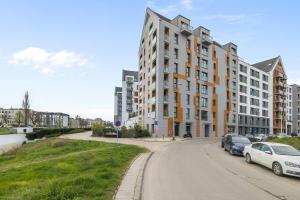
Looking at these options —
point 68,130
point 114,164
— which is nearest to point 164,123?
point 68,130

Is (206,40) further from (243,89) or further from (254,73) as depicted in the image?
(254,73)

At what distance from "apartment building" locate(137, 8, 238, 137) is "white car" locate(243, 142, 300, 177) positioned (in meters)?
34.7

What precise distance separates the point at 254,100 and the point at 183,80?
3319 cm

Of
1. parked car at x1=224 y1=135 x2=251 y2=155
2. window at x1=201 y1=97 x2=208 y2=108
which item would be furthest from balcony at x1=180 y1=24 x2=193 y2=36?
parked car at x1=224 y1=135 x2=251 y2=155

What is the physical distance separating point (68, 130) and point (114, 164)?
2263 inches

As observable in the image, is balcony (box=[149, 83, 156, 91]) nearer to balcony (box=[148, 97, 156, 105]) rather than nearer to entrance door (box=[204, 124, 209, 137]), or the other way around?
balcony (box=[148, 97, 156, 105])

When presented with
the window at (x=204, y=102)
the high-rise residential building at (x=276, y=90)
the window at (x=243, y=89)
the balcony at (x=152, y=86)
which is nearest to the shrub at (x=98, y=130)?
the balcony at (x=152, y=86)

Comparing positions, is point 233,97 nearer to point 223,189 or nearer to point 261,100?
point 261,100

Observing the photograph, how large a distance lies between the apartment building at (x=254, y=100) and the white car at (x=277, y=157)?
60.3 metres

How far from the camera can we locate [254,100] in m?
84.9

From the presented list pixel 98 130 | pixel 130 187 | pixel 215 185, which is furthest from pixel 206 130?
pixel 130 187

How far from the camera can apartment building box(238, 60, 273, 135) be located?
7888 cm

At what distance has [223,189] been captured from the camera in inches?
422

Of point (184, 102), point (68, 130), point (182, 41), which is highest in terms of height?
point (182, 41)
